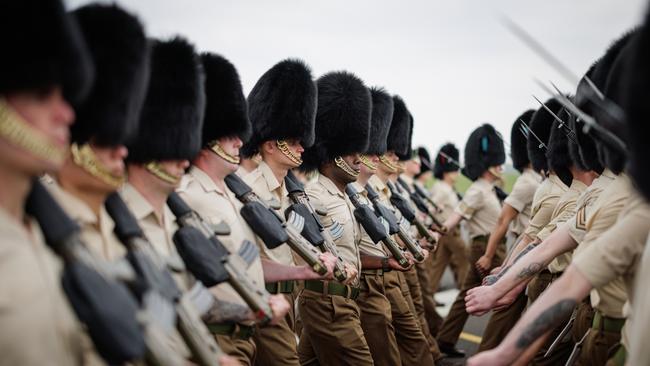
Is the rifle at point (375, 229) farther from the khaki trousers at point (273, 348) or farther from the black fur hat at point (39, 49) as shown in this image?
the black fur hat at point (39, 49)

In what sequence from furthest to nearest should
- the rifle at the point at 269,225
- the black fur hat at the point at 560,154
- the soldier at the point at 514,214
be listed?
the soldier at the point at 514,214 → the black fur hat at the point at 560,154 → the rifle at the point at 269,225

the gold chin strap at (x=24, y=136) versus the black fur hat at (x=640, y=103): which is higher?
the black fur hat at (x=640, y=103)

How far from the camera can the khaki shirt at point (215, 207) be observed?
311 cm

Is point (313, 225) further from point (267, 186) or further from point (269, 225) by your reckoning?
point (269, 225)

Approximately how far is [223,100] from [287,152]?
2.64ft

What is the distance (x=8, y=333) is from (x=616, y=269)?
6.32 feet

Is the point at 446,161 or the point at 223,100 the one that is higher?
the point at 223,100

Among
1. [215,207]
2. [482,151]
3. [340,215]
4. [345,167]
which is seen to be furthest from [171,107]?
[482,151]

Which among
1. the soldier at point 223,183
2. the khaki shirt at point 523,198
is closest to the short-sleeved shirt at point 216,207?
the soldier at point 223,183

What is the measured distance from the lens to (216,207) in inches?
125

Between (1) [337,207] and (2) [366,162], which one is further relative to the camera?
(2) [366,162]

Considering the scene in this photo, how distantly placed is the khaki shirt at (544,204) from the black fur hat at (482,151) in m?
3.33

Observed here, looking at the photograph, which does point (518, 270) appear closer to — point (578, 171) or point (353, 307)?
point (353, 307)

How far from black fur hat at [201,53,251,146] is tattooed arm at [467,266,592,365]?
1.83 m
